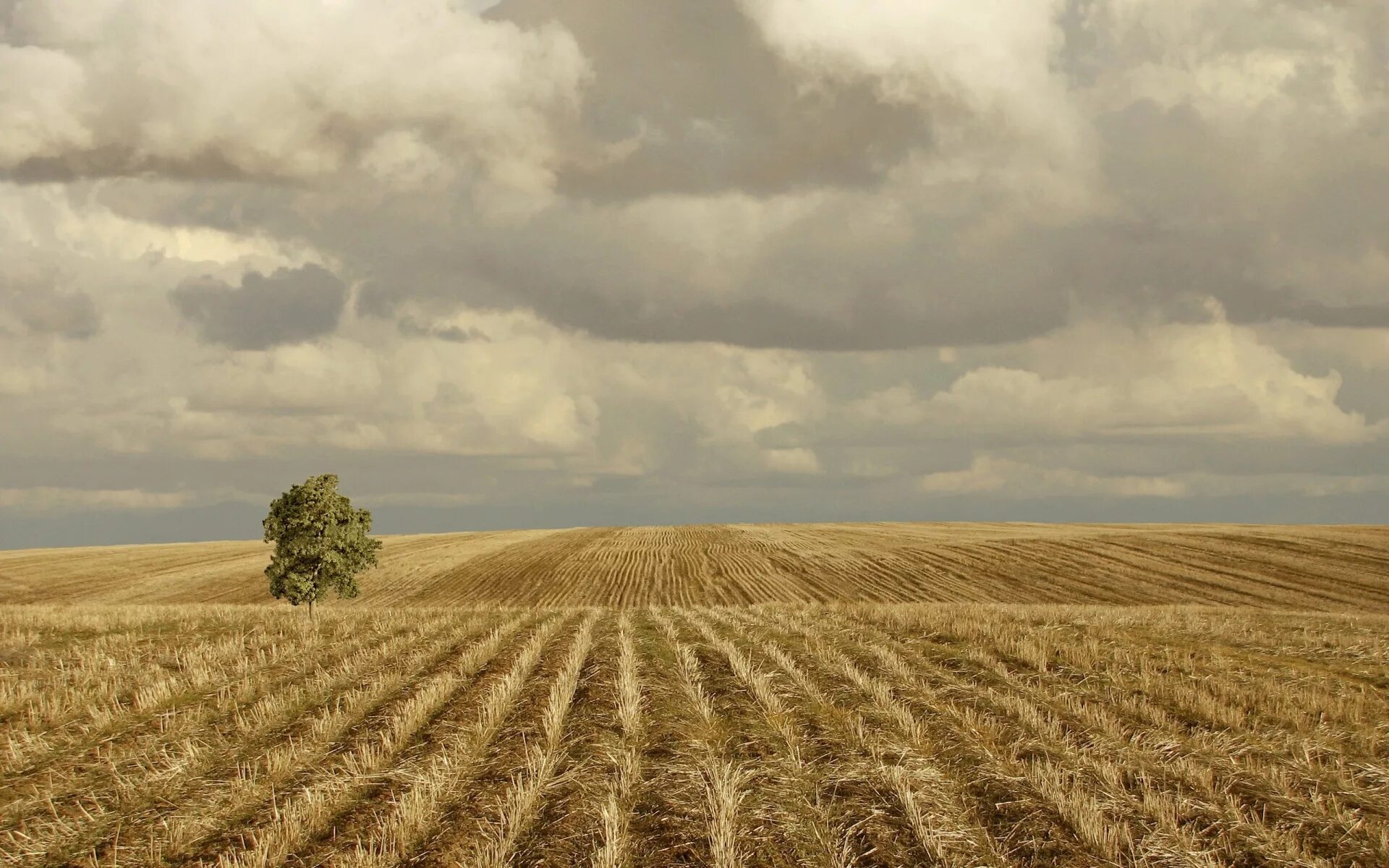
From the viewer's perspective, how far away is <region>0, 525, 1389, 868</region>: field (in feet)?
32.5

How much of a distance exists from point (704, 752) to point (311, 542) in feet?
121

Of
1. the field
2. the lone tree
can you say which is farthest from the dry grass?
the lone tree

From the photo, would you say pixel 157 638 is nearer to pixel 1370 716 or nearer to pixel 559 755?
pixel 559 755

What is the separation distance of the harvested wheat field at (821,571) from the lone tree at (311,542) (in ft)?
47.6

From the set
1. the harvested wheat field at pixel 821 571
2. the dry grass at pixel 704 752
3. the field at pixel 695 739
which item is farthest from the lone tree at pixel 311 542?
the dry grass at pixel 704 752

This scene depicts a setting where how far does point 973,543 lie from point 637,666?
233 ft

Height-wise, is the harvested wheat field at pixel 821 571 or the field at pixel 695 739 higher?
the field at pixel 695 739

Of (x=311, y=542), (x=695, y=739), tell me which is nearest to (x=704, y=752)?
(x=695, y=739)

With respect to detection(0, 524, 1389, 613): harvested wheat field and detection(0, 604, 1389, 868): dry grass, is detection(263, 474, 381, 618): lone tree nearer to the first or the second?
detection(0, 524, 1389, 613): harvested wheat field

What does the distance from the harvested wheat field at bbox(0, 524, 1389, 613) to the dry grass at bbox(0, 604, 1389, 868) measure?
33.8 metres

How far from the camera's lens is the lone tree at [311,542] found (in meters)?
44.3

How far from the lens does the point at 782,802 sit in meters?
11.0

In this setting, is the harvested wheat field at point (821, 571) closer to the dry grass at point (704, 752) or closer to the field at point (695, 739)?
the field at point (695, 739)

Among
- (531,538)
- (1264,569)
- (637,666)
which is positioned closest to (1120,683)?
(637,666)
